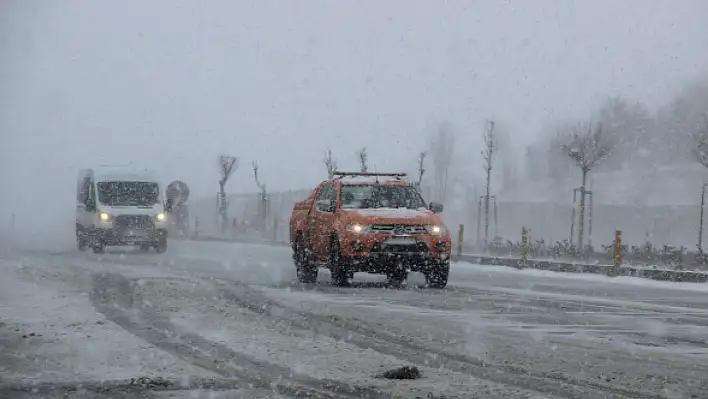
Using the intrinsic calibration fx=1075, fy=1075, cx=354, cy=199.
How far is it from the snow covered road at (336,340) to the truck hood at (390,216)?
111cm

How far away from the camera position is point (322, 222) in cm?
1809

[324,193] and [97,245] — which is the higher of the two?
[324,193]

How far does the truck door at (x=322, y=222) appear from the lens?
17.7m

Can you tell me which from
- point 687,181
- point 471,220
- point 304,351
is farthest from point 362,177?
point 687,181

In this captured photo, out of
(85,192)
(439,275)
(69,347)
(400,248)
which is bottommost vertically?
(69,347)

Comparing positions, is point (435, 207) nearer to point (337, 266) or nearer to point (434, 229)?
point (434, 229)

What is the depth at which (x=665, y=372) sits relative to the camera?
7898 millimetres

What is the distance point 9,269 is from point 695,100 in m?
78.4

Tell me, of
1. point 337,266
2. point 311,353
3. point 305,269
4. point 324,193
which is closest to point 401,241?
point 337,266

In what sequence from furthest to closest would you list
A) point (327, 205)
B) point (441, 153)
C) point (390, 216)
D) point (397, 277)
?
point (441, 153) < point (397, 277) < point (327, 205) < point (390, 216)

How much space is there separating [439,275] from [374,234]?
138 centimetres

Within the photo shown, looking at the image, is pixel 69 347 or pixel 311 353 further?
pixel 69 347

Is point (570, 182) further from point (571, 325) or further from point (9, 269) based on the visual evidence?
point (571, 325)

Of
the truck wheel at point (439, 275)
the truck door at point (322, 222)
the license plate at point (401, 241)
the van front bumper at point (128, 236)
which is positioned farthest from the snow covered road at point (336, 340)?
the van front bumper at point (128, 236)
